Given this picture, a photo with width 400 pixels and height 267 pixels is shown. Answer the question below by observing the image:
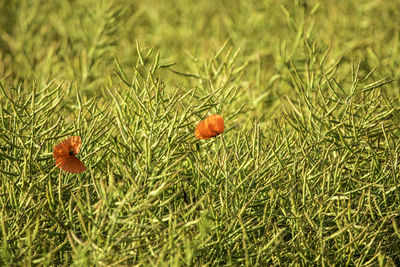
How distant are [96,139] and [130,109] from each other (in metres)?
0.08

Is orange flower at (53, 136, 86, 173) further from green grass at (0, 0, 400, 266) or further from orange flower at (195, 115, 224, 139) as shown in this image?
orange flower at (195, 115, 224, 139)

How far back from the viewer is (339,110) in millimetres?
981

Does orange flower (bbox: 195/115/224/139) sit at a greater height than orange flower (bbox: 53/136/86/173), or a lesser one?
lesser

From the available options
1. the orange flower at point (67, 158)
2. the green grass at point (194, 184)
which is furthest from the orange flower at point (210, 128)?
the orange flower at point (67, 158)

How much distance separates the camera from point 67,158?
73 centimetres

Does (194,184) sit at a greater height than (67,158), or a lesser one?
lesser

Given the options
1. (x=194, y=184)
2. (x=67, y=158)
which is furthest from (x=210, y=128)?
(x=67, y=158)

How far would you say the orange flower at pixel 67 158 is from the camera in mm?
723

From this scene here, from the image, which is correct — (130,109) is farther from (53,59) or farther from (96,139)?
(53,59)

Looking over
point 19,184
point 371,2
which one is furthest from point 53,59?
point 371,2

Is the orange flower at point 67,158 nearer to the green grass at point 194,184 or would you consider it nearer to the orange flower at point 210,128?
the green grass at point 194,184

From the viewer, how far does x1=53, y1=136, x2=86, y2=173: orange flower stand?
2.37 feet

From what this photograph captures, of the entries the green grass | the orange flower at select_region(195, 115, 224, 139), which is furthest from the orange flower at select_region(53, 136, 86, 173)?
the orange flower at select_region(195, 115, 224, 139)

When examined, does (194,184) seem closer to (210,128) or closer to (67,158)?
(210,128)
